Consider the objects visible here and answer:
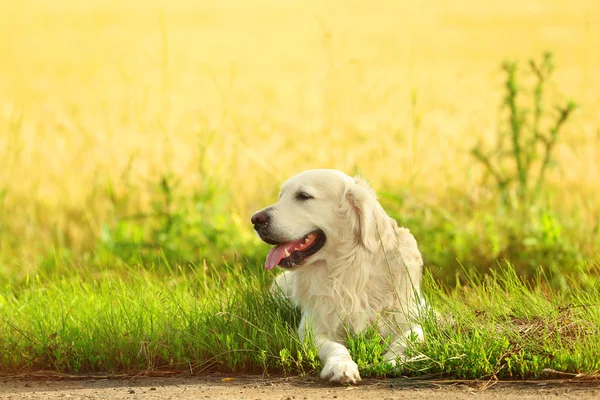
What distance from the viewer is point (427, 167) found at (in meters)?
11.0

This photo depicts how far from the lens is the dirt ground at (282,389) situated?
4375 millimetres

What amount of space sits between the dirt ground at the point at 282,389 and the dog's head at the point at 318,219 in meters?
0.73

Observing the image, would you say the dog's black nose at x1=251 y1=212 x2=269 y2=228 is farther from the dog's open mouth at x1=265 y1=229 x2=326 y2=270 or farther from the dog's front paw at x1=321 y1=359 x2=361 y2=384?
A: the dog's front paw at x1=321 y1=359 x2=361 y2=384

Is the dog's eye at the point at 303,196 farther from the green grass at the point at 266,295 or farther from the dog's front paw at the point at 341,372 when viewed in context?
the dog's front paw at the point at 341,372

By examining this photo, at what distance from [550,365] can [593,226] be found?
3.96 m

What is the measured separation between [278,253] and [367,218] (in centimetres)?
53

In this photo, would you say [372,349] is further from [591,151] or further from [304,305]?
[591,151]

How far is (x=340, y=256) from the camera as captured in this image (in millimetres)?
5219

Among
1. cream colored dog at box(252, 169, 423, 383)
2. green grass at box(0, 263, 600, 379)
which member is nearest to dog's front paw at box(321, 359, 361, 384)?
green grass at box(0, 263, 600, 379)

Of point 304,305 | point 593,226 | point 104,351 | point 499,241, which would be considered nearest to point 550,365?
point 304,305

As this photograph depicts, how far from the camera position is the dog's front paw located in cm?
453

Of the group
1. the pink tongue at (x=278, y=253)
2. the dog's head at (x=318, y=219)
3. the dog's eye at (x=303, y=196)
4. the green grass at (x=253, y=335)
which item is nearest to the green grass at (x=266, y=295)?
the green grass at (x=253, y=335)

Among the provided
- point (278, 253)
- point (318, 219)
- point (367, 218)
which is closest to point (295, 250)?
point (278, 253)

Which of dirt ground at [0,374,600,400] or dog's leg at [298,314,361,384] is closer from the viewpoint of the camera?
dirt ground at [0,374,600,400]
